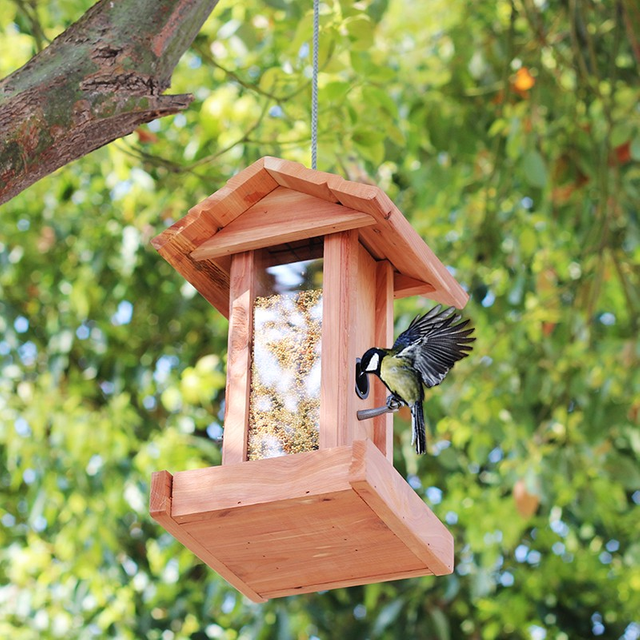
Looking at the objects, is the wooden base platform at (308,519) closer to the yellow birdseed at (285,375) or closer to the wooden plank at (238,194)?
the yellow birdseed at (285,375)

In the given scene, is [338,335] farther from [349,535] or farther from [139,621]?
[139,621]

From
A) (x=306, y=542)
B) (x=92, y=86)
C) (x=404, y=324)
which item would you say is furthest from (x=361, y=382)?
(x=404, y=324)

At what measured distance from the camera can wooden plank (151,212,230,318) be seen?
8.82 ft

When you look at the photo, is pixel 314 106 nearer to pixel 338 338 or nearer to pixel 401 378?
pixel 338 338

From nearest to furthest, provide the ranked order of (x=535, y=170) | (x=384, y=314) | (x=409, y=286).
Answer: (x=384, y=314)
(x=409, y=286)
(x=535, y=170)

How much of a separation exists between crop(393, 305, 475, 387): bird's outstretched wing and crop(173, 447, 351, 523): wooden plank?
42 cm

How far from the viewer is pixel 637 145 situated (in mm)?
4234

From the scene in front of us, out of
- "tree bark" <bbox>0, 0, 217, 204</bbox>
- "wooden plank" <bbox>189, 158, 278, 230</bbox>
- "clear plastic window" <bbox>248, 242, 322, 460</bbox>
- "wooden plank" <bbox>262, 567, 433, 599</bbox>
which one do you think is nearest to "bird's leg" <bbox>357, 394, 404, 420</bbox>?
"clear plastic window" <bbox>248, 242, 322, 460</bbox>

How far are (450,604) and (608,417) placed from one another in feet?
7.16

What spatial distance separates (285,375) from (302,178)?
1.48 feet

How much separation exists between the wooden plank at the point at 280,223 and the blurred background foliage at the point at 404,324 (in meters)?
1.36

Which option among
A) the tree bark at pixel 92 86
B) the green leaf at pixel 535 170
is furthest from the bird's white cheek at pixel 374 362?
the green leaf at pixel 535 170

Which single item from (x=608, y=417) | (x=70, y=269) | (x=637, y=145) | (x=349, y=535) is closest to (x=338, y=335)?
(x=349, y=535)

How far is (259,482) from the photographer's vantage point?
225 centimetres
